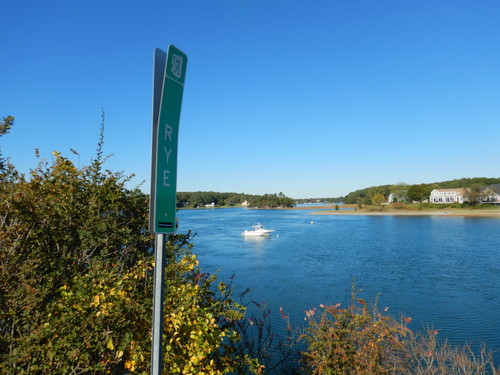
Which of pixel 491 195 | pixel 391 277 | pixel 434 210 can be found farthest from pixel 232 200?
pixel 391 277

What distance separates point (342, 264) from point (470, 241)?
66.7 ft

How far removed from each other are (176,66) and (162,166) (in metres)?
0.54

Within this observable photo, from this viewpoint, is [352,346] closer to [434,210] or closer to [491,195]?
[434,210]

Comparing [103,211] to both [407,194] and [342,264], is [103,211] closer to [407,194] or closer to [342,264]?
[342,264]

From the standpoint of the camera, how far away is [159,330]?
1548 mm

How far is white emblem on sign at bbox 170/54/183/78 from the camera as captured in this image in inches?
65.3

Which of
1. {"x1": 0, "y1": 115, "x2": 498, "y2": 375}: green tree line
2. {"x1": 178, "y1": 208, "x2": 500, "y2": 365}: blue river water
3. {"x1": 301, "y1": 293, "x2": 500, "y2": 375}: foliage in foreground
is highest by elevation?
{"x1": 0, "y1": 115, "x2": 498, "y2": 375}: green tree line

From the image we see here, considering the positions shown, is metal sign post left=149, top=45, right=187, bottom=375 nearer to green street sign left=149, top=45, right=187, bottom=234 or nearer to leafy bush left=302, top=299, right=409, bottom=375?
green street sign left=149, top=45, right=187, bottom=234

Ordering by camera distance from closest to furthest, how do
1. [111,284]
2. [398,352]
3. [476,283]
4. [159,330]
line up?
[159,330]
[111,284]
[398,352]
[476,283]

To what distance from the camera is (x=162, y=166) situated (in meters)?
1.53

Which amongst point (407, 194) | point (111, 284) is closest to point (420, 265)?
point (111, 284)

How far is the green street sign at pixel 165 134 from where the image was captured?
4.91ft

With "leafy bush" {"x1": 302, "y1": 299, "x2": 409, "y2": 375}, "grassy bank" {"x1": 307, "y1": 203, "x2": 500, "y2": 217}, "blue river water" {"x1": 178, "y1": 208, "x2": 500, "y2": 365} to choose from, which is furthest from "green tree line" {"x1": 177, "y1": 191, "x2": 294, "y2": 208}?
"leafy bush" {"x1": 302, "y1": 299, "x2": 409, "y2": 375}

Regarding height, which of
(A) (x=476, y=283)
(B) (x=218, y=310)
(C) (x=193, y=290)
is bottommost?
(A) (x=476, y=283)
